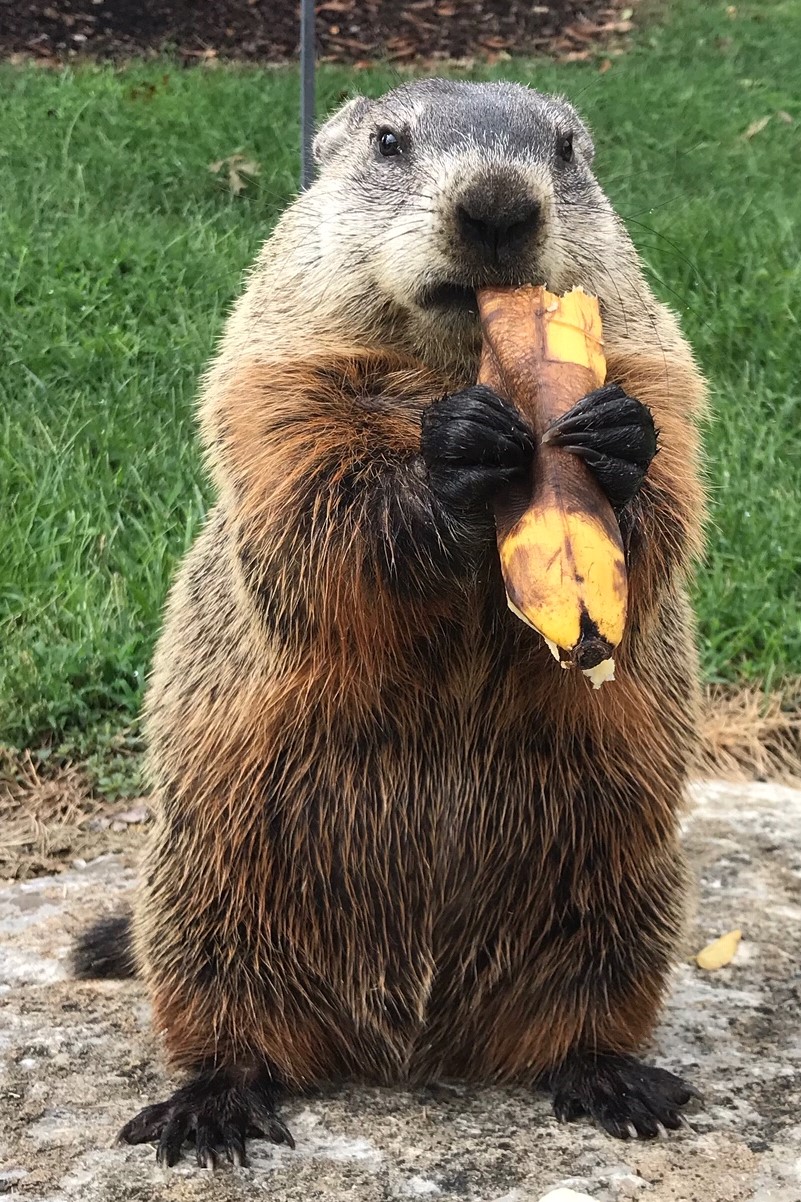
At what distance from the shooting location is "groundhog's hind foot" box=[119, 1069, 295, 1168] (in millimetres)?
2678

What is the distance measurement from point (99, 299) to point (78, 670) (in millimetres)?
2555

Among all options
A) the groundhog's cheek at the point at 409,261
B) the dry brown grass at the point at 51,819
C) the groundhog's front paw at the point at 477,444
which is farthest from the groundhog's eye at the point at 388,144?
the dry brown grass at the point at 51,819

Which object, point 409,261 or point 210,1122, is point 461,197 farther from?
point 210,1122

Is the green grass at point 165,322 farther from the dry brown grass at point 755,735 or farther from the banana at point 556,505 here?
the banana at point 556,505

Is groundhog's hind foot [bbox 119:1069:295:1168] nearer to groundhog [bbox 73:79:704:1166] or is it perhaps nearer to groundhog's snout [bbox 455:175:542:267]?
groundhog [bbox 73:79:704:1166]

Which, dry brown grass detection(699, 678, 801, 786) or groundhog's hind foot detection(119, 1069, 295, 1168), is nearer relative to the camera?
groundhog's hind foot detection(119, 1069, 295, 1168)

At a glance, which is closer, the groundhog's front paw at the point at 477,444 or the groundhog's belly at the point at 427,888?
the groundhog's front paw at the point at 477,444

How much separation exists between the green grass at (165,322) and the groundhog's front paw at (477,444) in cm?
152

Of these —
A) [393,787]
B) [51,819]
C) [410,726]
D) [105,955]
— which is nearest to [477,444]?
[410,726]

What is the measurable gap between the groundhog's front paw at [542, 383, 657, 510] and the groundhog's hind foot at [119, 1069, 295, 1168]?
1349 mm

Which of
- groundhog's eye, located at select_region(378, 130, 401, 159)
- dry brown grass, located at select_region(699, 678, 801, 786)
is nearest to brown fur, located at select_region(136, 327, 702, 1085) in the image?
groundhog's eye, located at select_region(378, 130, 401, 159)

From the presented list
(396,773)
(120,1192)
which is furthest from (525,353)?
(120,1192)

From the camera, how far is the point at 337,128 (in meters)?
3.56

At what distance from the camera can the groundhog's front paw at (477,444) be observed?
2.33 m
